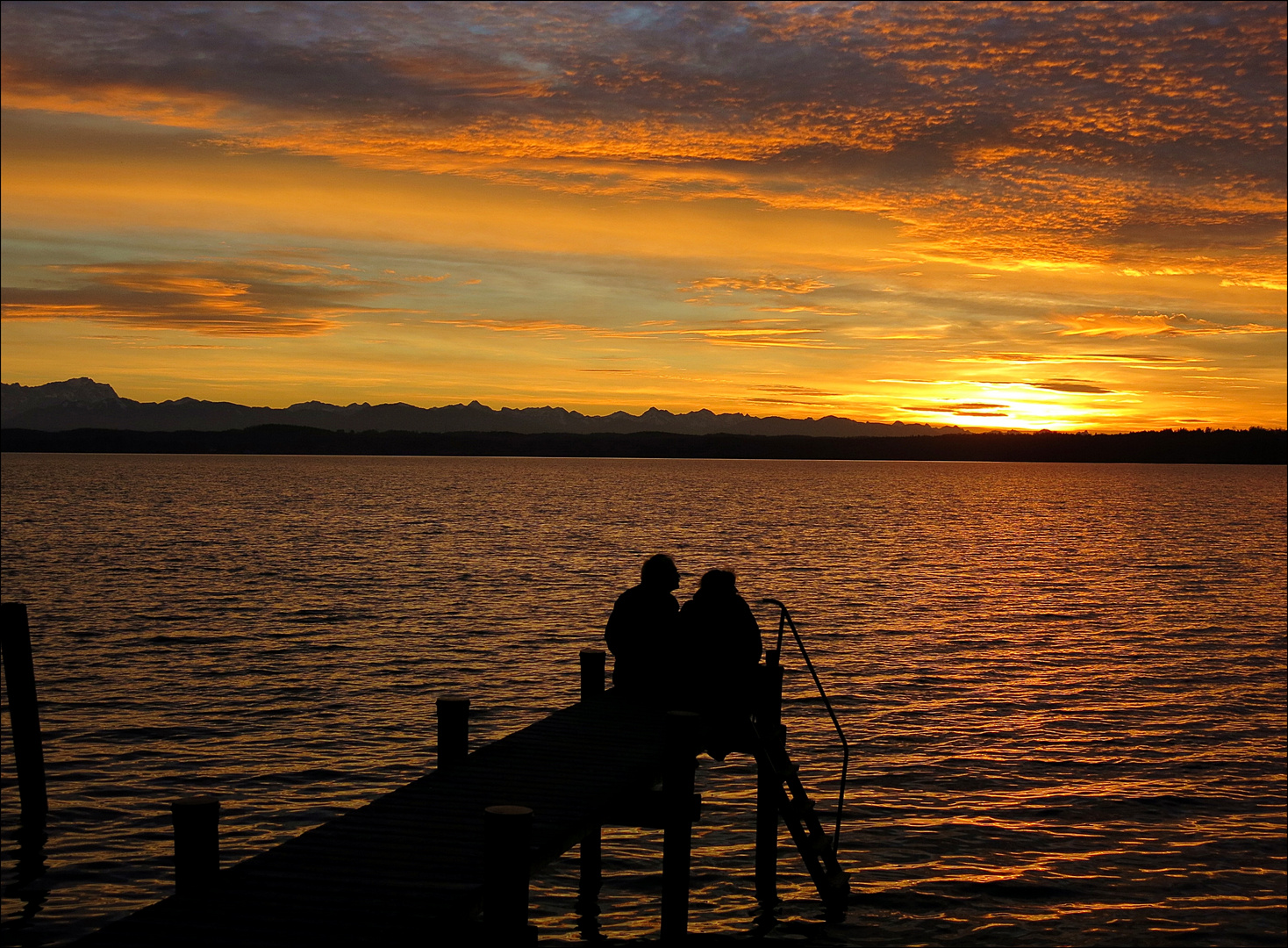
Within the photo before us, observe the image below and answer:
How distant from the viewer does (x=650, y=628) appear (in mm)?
14477

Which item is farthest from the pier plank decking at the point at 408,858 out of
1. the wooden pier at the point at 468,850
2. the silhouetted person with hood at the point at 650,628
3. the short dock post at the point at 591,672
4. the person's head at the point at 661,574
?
the short dock post at the point at 591,672

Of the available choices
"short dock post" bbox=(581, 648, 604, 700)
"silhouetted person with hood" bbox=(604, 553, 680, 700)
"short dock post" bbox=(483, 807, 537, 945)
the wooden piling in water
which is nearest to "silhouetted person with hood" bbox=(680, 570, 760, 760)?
"silhouetted person with hood" bbox=(604, 553, 680, 700)

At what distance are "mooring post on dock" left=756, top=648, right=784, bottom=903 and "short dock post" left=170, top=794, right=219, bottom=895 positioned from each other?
24.3 feet

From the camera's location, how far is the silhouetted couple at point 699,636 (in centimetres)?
1398

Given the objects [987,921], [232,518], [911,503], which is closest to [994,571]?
[987,921]

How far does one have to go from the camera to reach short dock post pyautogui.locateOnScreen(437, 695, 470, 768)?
12.5 metres

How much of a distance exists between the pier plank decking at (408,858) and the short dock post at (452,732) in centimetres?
20

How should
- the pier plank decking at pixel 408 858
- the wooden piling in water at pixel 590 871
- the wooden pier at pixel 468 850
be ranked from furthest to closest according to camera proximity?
the wooden piling in water at pixel 590 871
the wooden pier at pixel 468 850
the pier plank decking at pixel 408 858

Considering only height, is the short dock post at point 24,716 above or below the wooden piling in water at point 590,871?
above

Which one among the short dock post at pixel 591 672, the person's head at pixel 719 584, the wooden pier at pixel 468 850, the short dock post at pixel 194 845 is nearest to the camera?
the wooden pier at pixel 468 850

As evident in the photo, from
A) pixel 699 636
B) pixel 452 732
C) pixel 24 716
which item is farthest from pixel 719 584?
pixel 24 716

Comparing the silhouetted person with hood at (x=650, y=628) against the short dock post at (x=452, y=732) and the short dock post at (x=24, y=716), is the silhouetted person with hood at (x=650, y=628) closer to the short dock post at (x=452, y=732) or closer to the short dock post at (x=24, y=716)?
the short dock post at (x=452, y=732)

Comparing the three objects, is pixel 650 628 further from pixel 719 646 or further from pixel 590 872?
pixel 590 872

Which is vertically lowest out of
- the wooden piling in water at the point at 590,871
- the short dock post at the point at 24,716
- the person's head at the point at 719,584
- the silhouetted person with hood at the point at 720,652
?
the wooden piling in water at the point at 590,871
